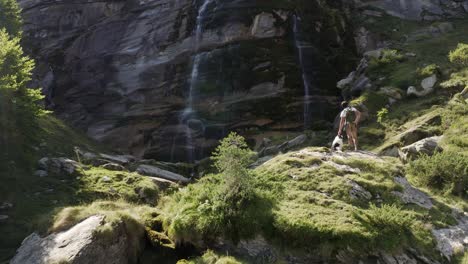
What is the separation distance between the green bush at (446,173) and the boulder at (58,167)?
40.4ft

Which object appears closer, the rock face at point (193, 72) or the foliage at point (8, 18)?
the foliage at point (8, 18)

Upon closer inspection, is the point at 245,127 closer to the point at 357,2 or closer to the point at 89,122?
the point at 89,122

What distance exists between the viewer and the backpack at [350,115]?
16000 millimetres

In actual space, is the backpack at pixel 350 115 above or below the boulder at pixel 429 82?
above

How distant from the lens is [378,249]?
852 cm

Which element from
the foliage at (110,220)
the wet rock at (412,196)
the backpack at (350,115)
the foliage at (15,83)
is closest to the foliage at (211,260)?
the foliage at (110,220)

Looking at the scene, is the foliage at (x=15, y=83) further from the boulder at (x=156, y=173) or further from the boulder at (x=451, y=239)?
the boulder at (x=451, y=239)

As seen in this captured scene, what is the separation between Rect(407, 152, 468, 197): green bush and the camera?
11.9 meters

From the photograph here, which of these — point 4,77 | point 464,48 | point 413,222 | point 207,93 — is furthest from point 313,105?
point 413,222

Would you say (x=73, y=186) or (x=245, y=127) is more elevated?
(x=73, y=186)

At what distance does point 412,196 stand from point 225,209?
4.83 meters

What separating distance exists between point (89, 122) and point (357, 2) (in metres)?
27.8


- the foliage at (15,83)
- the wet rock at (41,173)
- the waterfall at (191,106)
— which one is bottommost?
the waterfall at (191,106)

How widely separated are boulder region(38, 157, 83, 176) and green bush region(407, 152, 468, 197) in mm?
12324
